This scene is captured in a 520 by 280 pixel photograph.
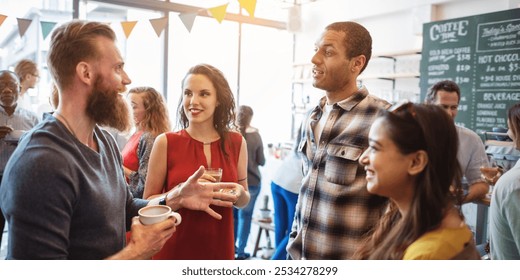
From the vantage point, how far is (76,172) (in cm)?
79

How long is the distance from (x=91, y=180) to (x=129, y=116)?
23 centimetres

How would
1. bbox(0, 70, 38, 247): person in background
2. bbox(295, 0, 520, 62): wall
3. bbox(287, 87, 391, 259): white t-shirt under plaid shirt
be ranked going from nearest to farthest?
bbox(287, 87, 391, 259): white t-shirt under plaid shirt → bbox(0, 70, 38, 247): person in background → bbox(295, 0, 520, 62): wall

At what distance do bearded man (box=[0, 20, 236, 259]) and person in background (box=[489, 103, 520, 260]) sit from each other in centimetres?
82

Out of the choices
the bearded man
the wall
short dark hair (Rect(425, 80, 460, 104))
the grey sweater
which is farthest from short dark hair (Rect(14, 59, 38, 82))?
the wall

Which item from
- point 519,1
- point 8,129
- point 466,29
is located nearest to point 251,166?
point 8,129

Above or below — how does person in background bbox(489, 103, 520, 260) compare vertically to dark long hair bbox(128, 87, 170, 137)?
below

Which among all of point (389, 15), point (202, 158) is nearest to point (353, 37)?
point (202, 158)

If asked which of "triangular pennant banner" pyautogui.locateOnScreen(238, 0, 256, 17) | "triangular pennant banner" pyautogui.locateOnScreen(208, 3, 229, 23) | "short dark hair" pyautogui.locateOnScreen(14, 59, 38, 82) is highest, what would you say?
"triangular pennant banner" pyautogui.locateOnScreen(208, 3, 229, 23)

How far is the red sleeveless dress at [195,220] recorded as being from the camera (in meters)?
1.32

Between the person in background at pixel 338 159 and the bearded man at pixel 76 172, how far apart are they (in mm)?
489

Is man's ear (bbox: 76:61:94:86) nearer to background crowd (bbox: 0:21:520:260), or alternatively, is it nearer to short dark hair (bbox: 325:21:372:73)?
background crowd (bbox: 0:21:520:260)

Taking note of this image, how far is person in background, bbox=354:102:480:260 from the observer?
717 millimetres

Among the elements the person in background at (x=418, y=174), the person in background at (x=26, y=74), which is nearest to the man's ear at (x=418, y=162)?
the person in background at (x=418, y=174)
